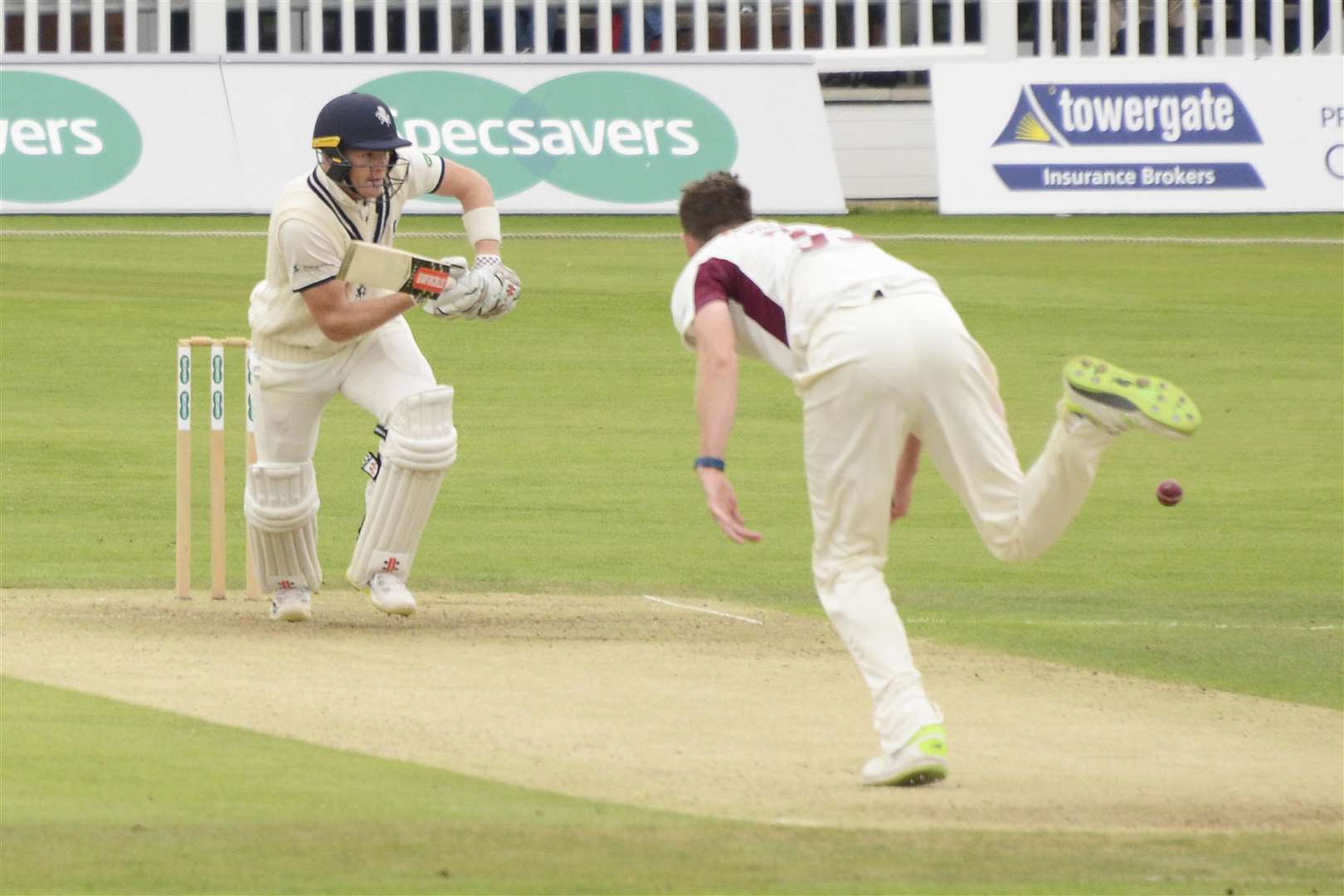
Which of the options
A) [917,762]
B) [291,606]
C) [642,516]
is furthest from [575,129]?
[917,762]

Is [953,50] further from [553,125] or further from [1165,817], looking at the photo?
[1165,817]

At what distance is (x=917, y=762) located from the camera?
538 centimetres

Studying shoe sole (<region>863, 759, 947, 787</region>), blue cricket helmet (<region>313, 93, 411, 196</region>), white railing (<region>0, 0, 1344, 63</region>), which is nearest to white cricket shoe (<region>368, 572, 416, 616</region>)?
blue cricket helmet (<region>313, 93, 411, 196</region>)

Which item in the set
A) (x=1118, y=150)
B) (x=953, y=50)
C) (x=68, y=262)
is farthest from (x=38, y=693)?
(x=953, y=50)

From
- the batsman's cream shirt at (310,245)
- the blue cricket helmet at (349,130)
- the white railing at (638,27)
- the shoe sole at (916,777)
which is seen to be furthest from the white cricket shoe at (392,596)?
the white railing at (638,27)

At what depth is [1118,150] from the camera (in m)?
20.8

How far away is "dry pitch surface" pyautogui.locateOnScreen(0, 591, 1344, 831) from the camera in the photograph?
17.8 ft

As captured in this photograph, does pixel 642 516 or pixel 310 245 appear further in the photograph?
pixel 642 516

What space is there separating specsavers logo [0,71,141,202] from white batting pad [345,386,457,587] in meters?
11.6

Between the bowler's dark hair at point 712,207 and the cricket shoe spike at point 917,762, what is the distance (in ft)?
4.71

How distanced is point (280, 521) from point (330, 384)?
0.54 metres

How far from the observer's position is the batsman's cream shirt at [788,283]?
5582mm

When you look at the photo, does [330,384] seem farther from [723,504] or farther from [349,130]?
[723,504]

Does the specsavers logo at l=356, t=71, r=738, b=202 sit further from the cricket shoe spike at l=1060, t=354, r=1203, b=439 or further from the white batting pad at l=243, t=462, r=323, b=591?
the cricket shoe spike at l=1060, t=354, r=1203, b=439
